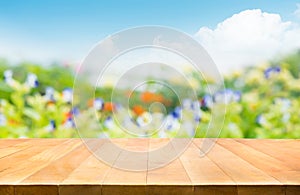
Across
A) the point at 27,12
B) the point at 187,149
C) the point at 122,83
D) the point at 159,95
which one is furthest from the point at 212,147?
the point at 27,12

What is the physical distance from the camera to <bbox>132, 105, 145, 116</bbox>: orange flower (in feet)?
9.44

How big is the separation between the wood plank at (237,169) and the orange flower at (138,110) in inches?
44.7

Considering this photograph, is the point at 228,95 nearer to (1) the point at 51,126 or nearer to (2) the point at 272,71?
(2) the point at 272,71

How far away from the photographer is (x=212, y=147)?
186 centimetres

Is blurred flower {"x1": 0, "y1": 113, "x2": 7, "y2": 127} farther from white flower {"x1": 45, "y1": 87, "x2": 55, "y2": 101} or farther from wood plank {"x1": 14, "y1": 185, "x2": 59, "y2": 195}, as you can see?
wood plank {"x1": 14, "y1": 185, "x2": 59, "y2": 195}

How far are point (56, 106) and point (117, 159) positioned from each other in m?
1.48

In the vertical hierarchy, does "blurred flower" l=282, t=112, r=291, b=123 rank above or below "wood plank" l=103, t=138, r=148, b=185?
above

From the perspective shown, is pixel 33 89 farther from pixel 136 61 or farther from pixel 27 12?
pixel 136 61

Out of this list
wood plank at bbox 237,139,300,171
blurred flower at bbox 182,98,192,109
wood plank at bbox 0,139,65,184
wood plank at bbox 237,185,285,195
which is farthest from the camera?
blurred flower at bbox 182,98,192,109

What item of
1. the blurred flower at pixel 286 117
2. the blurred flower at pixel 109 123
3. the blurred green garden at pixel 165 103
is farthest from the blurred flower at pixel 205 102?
the blurred flower at pixel 109 123

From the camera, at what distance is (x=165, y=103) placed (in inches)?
113

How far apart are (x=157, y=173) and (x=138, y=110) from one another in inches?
62.5

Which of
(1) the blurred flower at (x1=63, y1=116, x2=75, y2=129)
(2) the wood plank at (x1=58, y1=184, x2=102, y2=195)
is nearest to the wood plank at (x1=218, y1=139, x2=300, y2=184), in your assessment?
(2) the wood plank at (x1=58, y1=184, x2=102, y2=195)

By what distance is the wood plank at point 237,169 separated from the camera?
1214 millimetres
